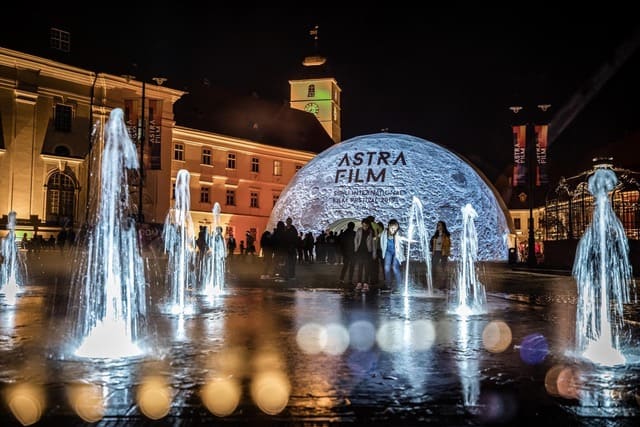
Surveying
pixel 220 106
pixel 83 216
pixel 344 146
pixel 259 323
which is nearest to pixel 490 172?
pixel 220 106

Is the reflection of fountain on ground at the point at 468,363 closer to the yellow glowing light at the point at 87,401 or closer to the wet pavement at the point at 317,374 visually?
the wet pavement at the point at 317,374

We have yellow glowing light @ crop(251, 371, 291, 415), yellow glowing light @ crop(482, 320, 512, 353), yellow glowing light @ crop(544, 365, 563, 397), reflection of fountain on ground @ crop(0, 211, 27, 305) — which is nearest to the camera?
yellow glowing light @ crop(251, 371, 291, 415)

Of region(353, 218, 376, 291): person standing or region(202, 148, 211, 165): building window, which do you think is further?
region(202, 148, 211, 165): building window

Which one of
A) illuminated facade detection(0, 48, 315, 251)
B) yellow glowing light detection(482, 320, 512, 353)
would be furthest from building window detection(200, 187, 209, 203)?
yellow glowing light detection(482, 320, 512, 353)

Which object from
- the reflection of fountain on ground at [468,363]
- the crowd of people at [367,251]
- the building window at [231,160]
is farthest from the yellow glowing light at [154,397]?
the building window at [231,160]

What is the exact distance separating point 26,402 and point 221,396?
1.44m

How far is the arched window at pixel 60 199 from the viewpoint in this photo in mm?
38875

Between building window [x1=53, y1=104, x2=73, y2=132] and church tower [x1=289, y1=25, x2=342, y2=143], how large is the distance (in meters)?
38.2

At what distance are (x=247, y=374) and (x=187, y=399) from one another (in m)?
0.93

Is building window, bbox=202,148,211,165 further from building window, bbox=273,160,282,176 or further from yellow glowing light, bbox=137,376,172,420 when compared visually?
yellow glowing light, bbox=137,376,172,420

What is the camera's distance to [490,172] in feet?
264

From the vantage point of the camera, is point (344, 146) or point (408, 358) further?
point (344, 146)

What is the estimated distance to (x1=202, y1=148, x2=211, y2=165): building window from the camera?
54125 mm

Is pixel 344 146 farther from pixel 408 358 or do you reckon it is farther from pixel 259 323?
pixel 408 358
